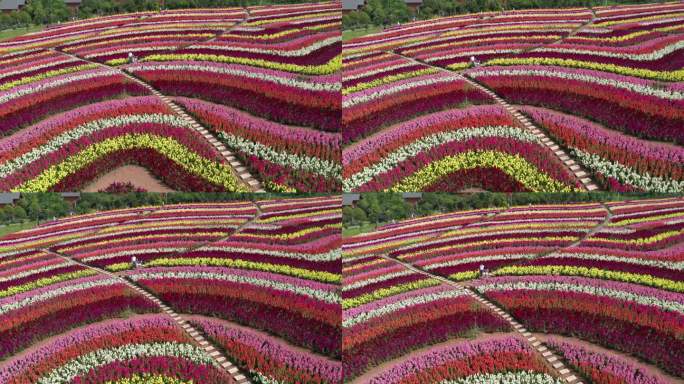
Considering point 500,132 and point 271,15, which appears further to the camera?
point 271,15

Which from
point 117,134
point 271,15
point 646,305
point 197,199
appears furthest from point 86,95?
point 646,305

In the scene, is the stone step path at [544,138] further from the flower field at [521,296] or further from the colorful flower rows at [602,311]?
the colorful flower rows at [602,311]

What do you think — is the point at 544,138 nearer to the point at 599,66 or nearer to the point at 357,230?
the point at 599,66

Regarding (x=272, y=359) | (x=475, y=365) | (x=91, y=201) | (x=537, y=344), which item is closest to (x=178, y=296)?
(x=272, y=359)

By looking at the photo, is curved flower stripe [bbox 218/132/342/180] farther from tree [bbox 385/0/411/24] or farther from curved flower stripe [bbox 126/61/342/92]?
tree [bbox 385/0/411/24]

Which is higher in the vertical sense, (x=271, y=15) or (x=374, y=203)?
(x=271, y=15)

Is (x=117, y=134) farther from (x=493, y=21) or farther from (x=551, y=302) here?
(x=551, y=302)

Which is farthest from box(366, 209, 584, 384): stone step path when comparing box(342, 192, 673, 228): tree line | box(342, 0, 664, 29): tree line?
box(342, 0, 664, 29): tree line
